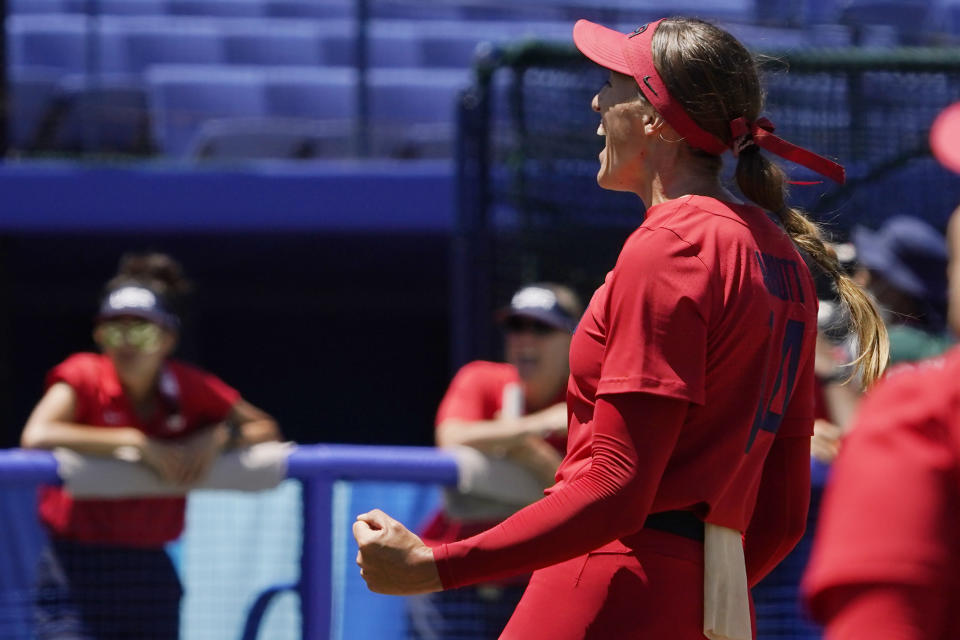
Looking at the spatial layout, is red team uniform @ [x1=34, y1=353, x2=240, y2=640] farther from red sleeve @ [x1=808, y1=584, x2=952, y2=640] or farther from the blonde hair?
red sleeve @ [x1=808, y1=584, x2=952, y2=640]

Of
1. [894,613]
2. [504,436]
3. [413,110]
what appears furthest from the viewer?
[413,110]

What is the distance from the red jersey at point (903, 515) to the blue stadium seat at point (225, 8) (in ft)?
35.3

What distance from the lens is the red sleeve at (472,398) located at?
4.38 m

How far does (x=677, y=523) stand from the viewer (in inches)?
75.4

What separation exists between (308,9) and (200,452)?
822 centimetres

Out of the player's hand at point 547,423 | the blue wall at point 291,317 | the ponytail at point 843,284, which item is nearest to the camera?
the ponytail at point 843,284

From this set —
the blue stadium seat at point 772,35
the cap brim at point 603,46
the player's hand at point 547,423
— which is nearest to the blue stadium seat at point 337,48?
the blue stadium seat at point 772,35

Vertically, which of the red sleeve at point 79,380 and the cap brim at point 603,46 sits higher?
the cap brim at point 603,46

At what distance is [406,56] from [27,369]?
372 centimetres

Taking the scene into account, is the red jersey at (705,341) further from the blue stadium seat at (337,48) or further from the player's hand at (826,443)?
the blue stadium seat at (337,48)

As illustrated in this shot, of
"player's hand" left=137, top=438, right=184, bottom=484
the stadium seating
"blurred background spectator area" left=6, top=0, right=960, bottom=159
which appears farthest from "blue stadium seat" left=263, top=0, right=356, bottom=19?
"player's hand" left=137, top=438, right=184, bottom=484

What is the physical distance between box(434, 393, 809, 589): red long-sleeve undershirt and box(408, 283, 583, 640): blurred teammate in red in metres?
2.20

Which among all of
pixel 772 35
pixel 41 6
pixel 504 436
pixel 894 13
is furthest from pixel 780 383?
pixel 41 6

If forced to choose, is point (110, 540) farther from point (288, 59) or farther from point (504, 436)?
point (288, 59)
